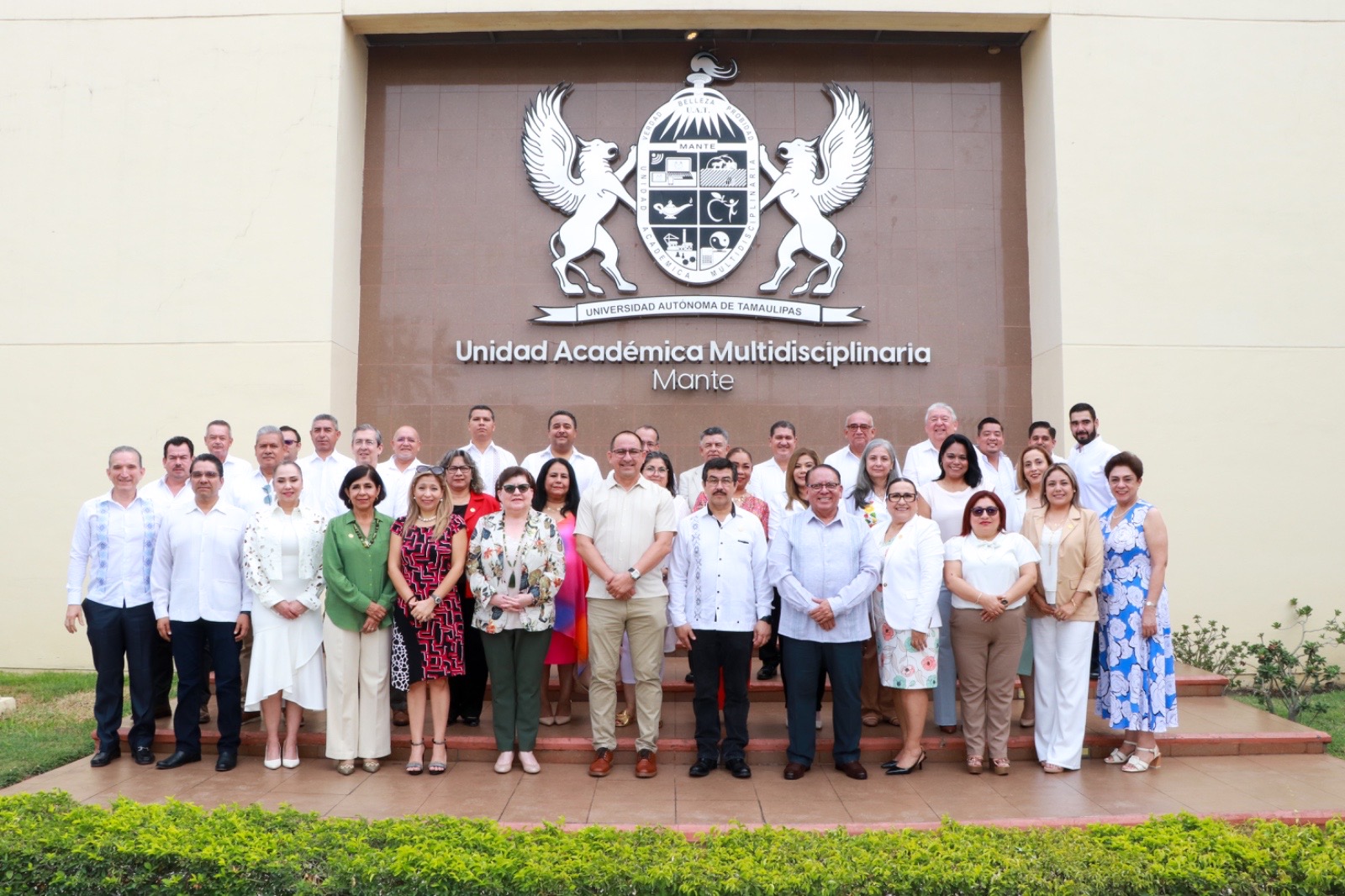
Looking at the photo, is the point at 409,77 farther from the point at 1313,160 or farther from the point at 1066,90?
the point at 1313,160

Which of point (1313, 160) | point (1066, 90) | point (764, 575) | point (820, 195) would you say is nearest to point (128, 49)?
point (820, 195)

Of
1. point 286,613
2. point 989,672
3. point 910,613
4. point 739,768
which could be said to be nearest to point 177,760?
point 286,613

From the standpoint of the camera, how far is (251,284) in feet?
28.9

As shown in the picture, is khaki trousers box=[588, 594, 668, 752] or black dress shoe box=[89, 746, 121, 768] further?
black dress shoe box=[89, 746, 121, 768]

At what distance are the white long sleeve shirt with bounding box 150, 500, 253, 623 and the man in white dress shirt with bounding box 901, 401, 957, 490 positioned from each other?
4291 millimetres

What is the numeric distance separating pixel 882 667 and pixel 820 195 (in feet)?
17.5

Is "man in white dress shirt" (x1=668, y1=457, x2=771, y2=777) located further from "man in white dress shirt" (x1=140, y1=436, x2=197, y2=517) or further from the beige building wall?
the beige building wall

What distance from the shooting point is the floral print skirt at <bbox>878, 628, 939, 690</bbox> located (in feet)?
17.3

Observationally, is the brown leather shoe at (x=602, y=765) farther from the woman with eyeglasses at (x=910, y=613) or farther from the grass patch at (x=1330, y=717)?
the grass patch at (x=1330, y=717)

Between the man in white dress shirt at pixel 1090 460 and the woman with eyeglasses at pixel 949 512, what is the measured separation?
129 cm

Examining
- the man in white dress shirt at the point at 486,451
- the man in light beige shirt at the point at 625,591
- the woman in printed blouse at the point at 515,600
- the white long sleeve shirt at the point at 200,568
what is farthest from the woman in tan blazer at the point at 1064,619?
the white long sleeve shirt at the point at 200,568

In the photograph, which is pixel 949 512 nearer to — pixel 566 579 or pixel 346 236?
pixel 566 579

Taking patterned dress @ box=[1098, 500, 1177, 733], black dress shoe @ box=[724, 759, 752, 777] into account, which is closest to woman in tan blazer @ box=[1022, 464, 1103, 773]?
patterned dress @ box=[1098, 500, 1177, 733]

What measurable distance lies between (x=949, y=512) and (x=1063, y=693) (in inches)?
46.5
